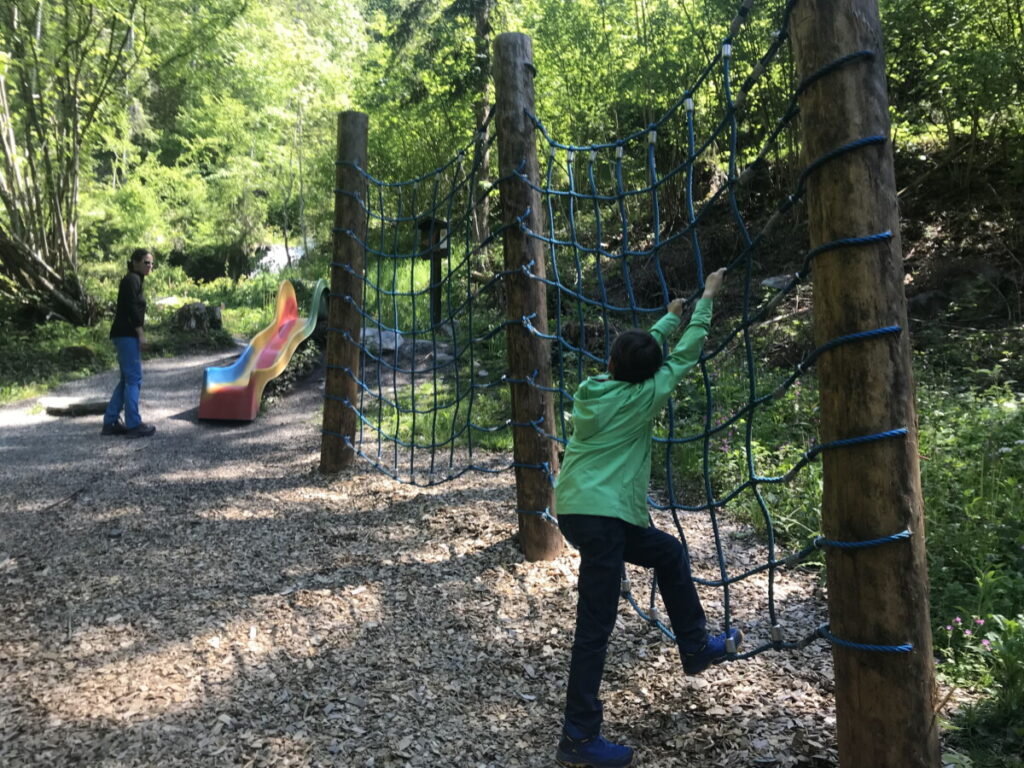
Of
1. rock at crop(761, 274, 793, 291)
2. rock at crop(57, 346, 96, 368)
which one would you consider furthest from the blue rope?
rock at crop(57, 346, 96, 368)

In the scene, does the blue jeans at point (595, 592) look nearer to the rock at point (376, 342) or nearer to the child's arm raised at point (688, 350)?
the child's arm raised at point (688, 350)

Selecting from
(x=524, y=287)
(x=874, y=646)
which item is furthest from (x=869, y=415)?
(x=524, y=287)

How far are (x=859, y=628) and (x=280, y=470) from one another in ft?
13.3

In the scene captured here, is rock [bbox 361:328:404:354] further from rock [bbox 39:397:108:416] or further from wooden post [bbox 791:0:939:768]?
wooden post [bbox 791:0:939:768]

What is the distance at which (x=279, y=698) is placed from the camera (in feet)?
7.49

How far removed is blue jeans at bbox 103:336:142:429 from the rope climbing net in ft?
5.34

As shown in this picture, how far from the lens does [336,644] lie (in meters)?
2.61

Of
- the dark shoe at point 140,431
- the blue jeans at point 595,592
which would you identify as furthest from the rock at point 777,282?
the blue jeans at point 595,592

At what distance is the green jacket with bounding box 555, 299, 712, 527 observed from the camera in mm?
1903

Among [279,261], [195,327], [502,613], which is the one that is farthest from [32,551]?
[279,261]

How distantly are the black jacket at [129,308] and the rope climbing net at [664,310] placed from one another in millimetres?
1581

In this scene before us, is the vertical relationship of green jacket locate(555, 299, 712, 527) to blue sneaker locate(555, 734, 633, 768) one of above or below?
above

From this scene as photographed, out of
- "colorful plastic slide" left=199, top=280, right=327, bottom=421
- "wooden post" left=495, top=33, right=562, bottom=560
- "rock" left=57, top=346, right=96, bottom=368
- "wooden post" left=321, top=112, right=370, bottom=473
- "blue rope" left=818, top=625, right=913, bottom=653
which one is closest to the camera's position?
"blue rope" left=818, top=625, right=913, bottom=653

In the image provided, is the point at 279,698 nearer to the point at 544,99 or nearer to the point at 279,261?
the point at 544,99
